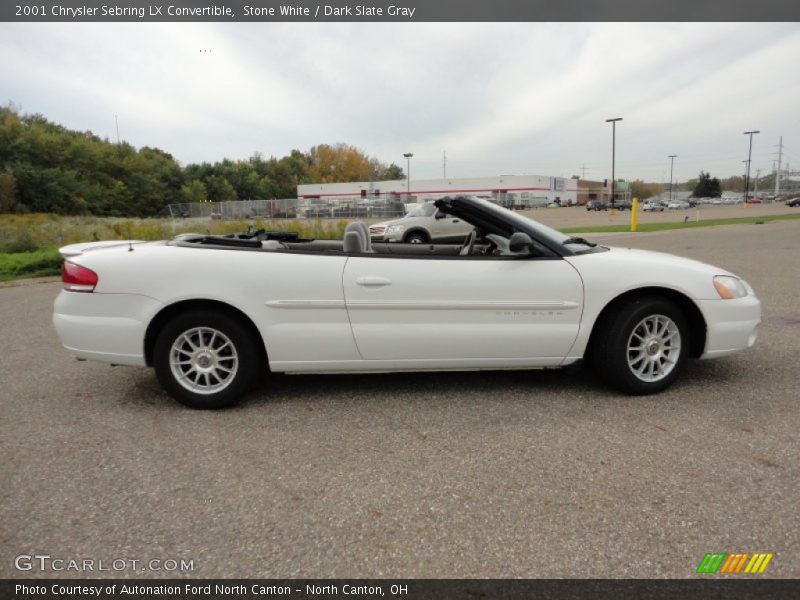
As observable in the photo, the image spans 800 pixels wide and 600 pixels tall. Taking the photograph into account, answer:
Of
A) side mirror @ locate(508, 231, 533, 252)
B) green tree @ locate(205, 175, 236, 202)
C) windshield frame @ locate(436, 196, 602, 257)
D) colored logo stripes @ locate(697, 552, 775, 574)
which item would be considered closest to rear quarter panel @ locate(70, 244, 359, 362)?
windshield frame @ locate(436, 196, 602, 257)

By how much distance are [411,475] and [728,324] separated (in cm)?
264

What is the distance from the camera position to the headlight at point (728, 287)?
3883 millimetres

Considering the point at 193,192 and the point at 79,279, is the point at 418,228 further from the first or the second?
the point at 193,192

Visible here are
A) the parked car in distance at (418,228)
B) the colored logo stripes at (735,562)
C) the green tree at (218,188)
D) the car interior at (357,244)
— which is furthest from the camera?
the green tree at (218,188)

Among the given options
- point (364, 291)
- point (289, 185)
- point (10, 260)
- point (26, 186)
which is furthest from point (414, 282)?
point (289, 185)

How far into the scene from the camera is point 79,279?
3664 millimetres

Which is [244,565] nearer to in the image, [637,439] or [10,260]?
[637,439]

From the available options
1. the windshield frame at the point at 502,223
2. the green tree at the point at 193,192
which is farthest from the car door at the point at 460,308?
the green tree at the point at 193,192

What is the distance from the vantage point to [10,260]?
1327cm

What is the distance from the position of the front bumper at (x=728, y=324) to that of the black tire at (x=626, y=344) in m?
0.16

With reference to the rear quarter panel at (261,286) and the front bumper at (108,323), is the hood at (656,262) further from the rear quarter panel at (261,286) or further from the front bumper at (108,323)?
the front bumper at (108,323)

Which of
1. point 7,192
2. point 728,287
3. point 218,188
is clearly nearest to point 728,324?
point 728,287
